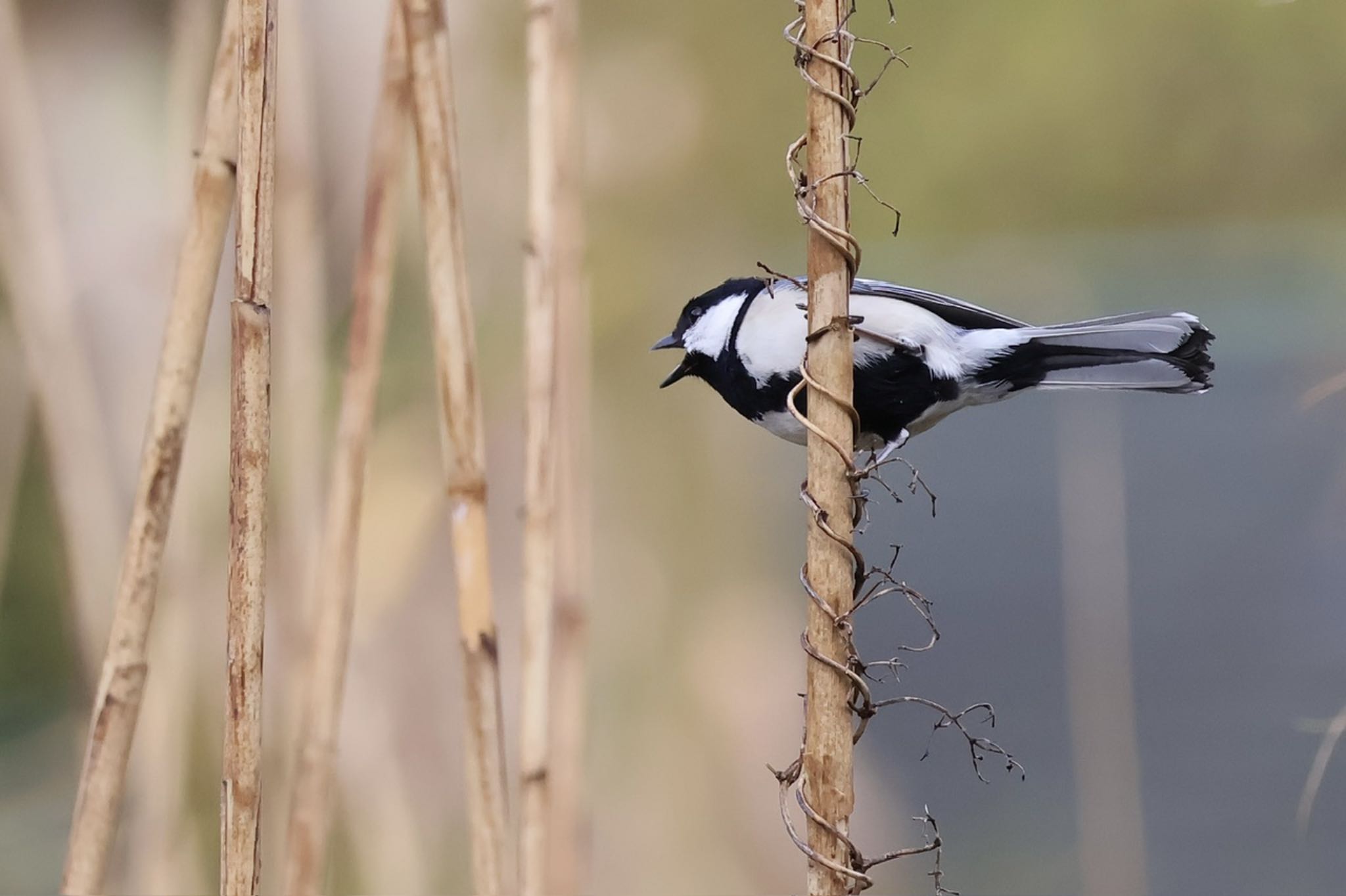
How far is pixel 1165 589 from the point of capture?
0.98m

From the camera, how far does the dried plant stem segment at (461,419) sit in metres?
0.64

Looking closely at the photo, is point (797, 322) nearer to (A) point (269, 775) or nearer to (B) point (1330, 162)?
(B) point (1330, 162)

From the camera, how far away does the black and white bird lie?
2.27 feet

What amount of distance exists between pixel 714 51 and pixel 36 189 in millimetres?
676

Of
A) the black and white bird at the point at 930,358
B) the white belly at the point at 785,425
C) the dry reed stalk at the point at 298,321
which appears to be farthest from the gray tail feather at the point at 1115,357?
the dry reed stalk at the point at 298,321

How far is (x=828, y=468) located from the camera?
499mm

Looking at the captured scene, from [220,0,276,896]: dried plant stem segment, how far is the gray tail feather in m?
0.45

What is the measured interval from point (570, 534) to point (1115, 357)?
53 cm

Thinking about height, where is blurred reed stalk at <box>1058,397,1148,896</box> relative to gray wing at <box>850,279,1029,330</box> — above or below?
below

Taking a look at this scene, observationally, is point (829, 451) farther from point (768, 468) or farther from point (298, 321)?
point (298, 321)

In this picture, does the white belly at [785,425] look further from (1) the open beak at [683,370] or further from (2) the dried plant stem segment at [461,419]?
(2) the dried plant stem segment at [461,419]

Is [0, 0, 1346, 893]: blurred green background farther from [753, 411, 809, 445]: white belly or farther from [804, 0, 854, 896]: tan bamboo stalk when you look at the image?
[804, 0, 854, 896]: tan bamboo stalk

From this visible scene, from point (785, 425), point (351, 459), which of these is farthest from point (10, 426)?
point (785, 425)

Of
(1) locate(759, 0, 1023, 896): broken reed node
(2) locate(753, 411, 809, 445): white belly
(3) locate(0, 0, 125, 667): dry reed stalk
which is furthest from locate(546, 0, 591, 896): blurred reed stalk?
(1) locate(759, 0, 1023, 896): broken reed node
